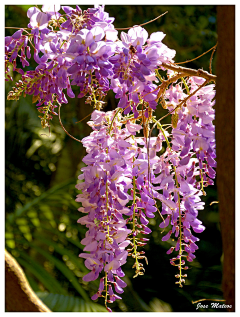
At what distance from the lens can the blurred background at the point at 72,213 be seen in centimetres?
189

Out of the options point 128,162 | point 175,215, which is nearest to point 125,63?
point 128,162

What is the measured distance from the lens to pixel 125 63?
0.59m

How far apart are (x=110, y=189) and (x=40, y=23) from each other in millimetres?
339

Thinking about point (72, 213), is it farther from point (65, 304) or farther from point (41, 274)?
point (65, 304)

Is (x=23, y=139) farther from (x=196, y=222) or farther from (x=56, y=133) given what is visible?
(x=196, y=222)

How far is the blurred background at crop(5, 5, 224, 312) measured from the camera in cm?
189

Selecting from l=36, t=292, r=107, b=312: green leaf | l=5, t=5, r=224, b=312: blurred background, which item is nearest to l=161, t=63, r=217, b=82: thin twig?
l=5, t=5, r=224, b=312: blurred background

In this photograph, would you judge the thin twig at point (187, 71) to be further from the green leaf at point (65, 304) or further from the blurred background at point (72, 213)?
the green leaf at point (65, 304)

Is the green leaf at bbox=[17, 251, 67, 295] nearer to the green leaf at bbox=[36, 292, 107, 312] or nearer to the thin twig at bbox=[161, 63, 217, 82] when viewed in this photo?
the green leaf at bbox=[36, 292, 107, 312]

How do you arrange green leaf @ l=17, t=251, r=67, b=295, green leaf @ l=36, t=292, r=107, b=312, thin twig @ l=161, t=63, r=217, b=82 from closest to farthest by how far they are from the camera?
1. thin twig @ l=161, t=63, r=217, b=82
2. green leaf @ l=36, t=292, r=107, b=312
3. green leaf @ l=17, t=251, r=67, b=295

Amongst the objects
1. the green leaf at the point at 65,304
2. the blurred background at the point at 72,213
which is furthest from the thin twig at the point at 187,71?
the green leaf at the point at 65,304

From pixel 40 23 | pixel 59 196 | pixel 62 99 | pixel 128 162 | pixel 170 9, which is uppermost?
pixel 170 9

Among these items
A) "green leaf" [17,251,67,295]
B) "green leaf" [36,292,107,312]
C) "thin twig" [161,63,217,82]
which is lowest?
"green leaf" [36,292,107,312]

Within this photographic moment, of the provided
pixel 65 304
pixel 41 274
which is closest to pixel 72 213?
pixel 41 274
